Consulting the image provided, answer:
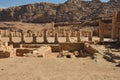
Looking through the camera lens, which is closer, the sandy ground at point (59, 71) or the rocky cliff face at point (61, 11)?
the sandy ground at point (59, 71)

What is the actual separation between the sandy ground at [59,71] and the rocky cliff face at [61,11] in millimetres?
73426

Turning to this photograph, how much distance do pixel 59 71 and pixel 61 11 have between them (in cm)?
8221

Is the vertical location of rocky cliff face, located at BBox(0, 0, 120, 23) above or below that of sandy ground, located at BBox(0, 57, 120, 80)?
above

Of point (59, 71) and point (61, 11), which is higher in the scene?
point (61, 11)

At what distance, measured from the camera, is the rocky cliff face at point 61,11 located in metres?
90.8

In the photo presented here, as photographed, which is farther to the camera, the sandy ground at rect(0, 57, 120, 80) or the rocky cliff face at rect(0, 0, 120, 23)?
the rocky cliff face at rect(0, 0, 120, 23)

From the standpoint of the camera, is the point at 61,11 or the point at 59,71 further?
the point at 61,11

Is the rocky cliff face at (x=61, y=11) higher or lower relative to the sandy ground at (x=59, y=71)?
higher

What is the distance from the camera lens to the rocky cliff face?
90.8 meters

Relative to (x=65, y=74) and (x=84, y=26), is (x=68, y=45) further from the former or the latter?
(x=84, y=26)

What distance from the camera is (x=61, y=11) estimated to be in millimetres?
93812

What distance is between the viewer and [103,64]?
14.2 meters

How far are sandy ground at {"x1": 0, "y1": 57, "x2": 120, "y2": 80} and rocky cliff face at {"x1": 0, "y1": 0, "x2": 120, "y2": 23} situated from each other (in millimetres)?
73426

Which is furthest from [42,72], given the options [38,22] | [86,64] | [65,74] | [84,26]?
[38,22]
